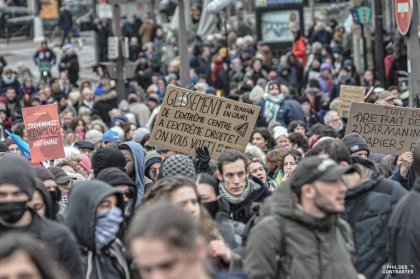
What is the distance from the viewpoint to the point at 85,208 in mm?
7770

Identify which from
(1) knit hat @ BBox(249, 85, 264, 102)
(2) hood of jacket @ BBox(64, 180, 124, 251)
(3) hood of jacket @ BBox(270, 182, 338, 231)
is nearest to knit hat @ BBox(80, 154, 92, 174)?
(2) hood of jacket @ BBox(64, 180, 124, 251)

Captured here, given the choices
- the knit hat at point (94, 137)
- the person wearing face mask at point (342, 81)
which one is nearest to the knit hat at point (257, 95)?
the person wearing face mask at point (342, 81)

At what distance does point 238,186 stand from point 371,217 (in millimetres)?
1365

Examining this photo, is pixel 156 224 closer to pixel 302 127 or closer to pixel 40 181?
pixel 40 181

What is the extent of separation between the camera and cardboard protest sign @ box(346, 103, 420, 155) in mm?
12930

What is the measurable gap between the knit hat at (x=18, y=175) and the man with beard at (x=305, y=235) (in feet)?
4.09

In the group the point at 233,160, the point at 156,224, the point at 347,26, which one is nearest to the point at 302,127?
the point at 233,160

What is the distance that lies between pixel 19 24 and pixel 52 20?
1.40 metres

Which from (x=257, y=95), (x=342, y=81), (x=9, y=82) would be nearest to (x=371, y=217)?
(x=257, y=95)

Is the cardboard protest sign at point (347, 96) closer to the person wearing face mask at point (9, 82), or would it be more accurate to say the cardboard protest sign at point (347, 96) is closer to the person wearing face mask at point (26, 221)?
the person wearing face mask at point (9, 82)

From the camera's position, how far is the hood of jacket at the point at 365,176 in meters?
8.12

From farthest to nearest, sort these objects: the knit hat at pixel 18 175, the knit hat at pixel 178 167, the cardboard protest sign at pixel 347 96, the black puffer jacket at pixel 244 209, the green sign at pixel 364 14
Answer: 1. the green sign at pixel 364 14
2. the cardboard protest sign at pixel 347 96
3. the knit hat at pixel 178 167
4. the black puffer jacket at pixel 244 209
5. the knit hat at pixel 18 175

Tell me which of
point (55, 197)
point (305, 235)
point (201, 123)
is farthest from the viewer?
point (201, 123)

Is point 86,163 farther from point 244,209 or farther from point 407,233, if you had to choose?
point 407,233
